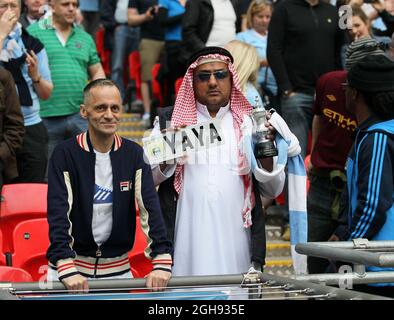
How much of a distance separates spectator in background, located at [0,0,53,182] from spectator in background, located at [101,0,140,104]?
13.5 ft

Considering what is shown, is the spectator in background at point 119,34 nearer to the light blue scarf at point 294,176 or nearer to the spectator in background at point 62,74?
the spectator in background at point 62,74

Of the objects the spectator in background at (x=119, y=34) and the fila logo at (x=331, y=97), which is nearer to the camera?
the fila logo at (x=331, y=97)

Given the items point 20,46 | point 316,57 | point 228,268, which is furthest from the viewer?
point 316,57

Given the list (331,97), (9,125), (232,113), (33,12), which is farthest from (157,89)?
(232,113)

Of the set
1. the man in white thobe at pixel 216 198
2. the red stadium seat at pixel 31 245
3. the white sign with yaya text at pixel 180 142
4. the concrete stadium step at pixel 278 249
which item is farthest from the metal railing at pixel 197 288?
the concrete stadium step at pixel 278 249

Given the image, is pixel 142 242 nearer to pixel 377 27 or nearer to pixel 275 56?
pixel 275 56

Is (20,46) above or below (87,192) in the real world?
above

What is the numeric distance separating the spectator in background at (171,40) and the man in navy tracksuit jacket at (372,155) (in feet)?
18.3

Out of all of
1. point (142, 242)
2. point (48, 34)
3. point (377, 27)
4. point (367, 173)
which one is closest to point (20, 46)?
point (48, 34)

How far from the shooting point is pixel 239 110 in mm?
6074

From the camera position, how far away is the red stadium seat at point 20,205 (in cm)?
720

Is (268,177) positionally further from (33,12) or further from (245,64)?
(33,12)

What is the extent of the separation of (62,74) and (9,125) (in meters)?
1.48

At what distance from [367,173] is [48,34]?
4.14m
